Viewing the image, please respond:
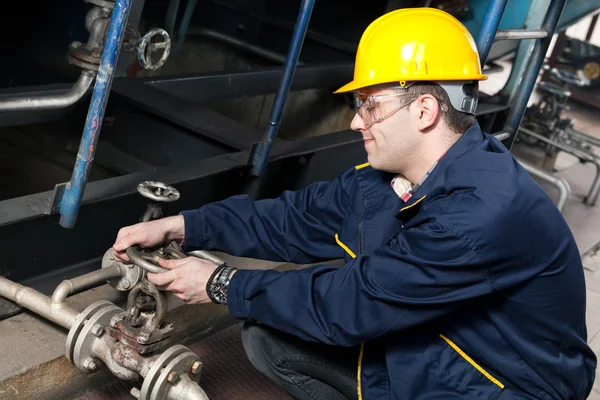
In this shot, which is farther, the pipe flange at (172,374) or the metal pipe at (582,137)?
the metal pipe at (582,137)

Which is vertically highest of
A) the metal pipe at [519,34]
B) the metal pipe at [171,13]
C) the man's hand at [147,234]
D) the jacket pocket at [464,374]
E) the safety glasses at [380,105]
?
the metal pipe at [519,34]

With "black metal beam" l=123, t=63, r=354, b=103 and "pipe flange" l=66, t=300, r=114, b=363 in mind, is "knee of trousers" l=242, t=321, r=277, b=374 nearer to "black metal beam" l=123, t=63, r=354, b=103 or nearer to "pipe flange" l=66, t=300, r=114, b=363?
"pipe flange" l=66, t=300, r=114, b=363

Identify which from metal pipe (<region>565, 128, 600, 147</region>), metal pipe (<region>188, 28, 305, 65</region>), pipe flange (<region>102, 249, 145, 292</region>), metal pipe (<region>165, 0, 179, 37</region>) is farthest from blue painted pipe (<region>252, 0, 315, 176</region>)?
metal pipe (<region>565, 128, 600, 147</region>)

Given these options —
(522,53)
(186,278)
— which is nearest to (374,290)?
(186,278)

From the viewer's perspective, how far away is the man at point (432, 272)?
65.3 inches

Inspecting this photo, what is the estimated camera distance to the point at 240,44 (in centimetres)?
490

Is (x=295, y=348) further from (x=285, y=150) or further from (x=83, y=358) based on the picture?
(x=285, y=150)

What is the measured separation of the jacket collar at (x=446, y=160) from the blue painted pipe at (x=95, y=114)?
837mm

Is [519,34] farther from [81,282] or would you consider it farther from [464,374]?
[81,282]

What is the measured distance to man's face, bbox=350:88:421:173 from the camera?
6.03 ft

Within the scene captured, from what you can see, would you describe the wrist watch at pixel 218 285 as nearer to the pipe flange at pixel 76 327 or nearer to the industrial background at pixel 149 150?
the industrial background at pixel 149 150

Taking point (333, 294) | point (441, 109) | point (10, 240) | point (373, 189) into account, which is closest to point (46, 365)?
point (10, 240)

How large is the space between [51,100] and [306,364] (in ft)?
3.46

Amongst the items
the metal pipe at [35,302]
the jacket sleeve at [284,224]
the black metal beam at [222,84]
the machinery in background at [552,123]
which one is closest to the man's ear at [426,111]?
the jacket sleeve at [284,224]
